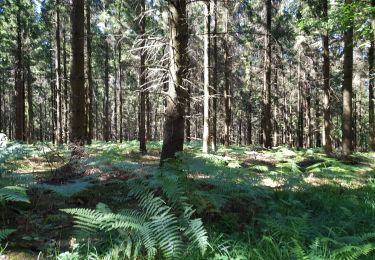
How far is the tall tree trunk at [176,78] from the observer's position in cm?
701

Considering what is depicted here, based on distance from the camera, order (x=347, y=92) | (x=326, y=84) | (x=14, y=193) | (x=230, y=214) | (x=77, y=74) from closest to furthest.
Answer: (x=14, y=193) < (x=230, y=214) < (x=77, y=74) < (x=347, y=92) < (x=326, y=84)

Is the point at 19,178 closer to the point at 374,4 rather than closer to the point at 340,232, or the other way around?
the point at 340,232

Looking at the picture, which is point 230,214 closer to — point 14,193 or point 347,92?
point 14,193

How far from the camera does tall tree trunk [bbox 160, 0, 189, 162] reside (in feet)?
23.0

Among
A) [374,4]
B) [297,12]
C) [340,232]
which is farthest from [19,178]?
[297,12]

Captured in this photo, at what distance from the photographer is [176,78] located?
706 centimetres

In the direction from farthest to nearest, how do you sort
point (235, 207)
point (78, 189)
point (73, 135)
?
point (73, 135) < point (235, 207) < point (78, 189)

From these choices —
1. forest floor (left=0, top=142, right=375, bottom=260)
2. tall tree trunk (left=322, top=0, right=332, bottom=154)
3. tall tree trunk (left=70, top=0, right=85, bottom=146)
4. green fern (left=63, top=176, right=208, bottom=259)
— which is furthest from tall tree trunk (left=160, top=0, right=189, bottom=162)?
tall tree trunk (left=322, top=0, right=332, bottom=154)

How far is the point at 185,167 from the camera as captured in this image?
5.42m

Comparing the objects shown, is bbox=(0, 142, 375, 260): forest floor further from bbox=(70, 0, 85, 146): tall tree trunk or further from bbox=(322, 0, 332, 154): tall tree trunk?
bbox=(322, 0, 332, 154): tall tree trunk

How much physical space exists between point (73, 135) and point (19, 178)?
361cm

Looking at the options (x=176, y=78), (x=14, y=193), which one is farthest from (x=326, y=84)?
(x=14, y=193)

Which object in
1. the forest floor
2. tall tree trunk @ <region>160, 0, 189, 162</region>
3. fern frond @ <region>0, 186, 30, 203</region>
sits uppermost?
tall tree trunk @ <region>160, 0, 189, 162</region>

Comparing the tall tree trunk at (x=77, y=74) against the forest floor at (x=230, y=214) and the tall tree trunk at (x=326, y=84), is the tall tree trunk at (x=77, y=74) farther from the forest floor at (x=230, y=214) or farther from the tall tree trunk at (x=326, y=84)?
the tall tree trunk at (x=326, y=84)
